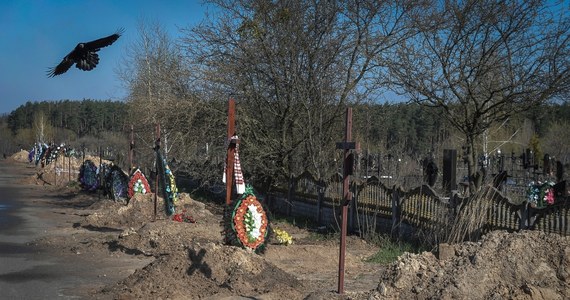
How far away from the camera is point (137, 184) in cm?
1881

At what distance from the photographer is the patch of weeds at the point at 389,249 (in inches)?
453

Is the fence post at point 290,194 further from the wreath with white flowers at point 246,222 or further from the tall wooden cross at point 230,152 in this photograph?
the tall wooden cross at point 230,152

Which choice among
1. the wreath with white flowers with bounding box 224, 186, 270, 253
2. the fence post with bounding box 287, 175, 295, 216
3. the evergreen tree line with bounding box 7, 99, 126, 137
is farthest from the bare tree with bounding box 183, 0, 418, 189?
the evergreen tree line with bounding box 7, 99, 126, 137

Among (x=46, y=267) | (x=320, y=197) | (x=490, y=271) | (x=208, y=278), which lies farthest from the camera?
(x=320, y=197)

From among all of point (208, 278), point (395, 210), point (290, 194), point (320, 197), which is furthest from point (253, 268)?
point (290, 194)

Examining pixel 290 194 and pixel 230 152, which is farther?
pixel 290 194

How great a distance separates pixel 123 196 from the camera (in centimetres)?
2147

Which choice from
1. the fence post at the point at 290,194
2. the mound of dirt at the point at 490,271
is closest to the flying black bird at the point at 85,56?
the mound of dirt at the point at 490,271

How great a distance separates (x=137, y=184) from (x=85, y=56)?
10.0 meters

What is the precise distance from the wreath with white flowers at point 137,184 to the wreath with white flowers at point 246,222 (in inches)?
346

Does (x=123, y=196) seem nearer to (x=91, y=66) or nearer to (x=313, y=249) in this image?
(x=313, y=249)

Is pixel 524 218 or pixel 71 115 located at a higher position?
pixel 71 115

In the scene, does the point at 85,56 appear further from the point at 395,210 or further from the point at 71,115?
the point at 71,115

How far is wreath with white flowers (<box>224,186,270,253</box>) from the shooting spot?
10.3 meters
